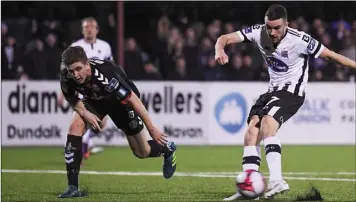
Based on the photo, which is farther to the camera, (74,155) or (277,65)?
(74,155)

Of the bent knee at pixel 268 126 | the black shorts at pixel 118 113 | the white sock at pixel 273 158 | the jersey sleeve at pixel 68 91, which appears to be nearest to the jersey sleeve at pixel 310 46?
the bent knee at pixel 268 126

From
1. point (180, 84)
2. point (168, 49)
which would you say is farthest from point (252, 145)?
point (168, 49)

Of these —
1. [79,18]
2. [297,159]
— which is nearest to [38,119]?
[79,18]

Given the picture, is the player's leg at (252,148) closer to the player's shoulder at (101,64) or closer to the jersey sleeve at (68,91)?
the player's shoulder at (101,64)

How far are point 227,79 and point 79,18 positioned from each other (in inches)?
142

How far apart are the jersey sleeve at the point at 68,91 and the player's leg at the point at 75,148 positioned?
1.23 ft

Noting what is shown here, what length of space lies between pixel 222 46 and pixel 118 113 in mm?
1315

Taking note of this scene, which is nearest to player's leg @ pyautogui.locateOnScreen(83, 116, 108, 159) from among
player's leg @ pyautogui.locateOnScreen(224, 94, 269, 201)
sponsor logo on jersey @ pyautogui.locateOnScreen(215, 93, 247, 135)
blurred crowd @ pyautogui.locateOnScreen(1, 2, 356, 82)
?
blurred crowd @ pyautogui.locateOnScreen(1, 2, 356, 82)

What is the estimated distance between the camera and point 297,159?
13.3 m

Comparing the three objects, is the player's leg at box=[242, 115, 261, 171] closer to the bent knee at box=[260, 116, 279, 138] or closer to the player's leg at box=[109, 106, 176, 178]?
the bent knee at box=[260, 116, 279, 138]

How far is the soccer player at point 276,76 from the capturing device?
785 cm

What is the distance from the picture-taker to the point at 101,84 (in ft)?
25.8

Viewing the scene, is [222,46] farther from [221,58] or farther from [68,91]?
[68,91]

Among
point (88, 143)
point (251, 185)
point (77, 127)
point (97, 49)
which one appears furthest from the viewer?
point (88, 143)
